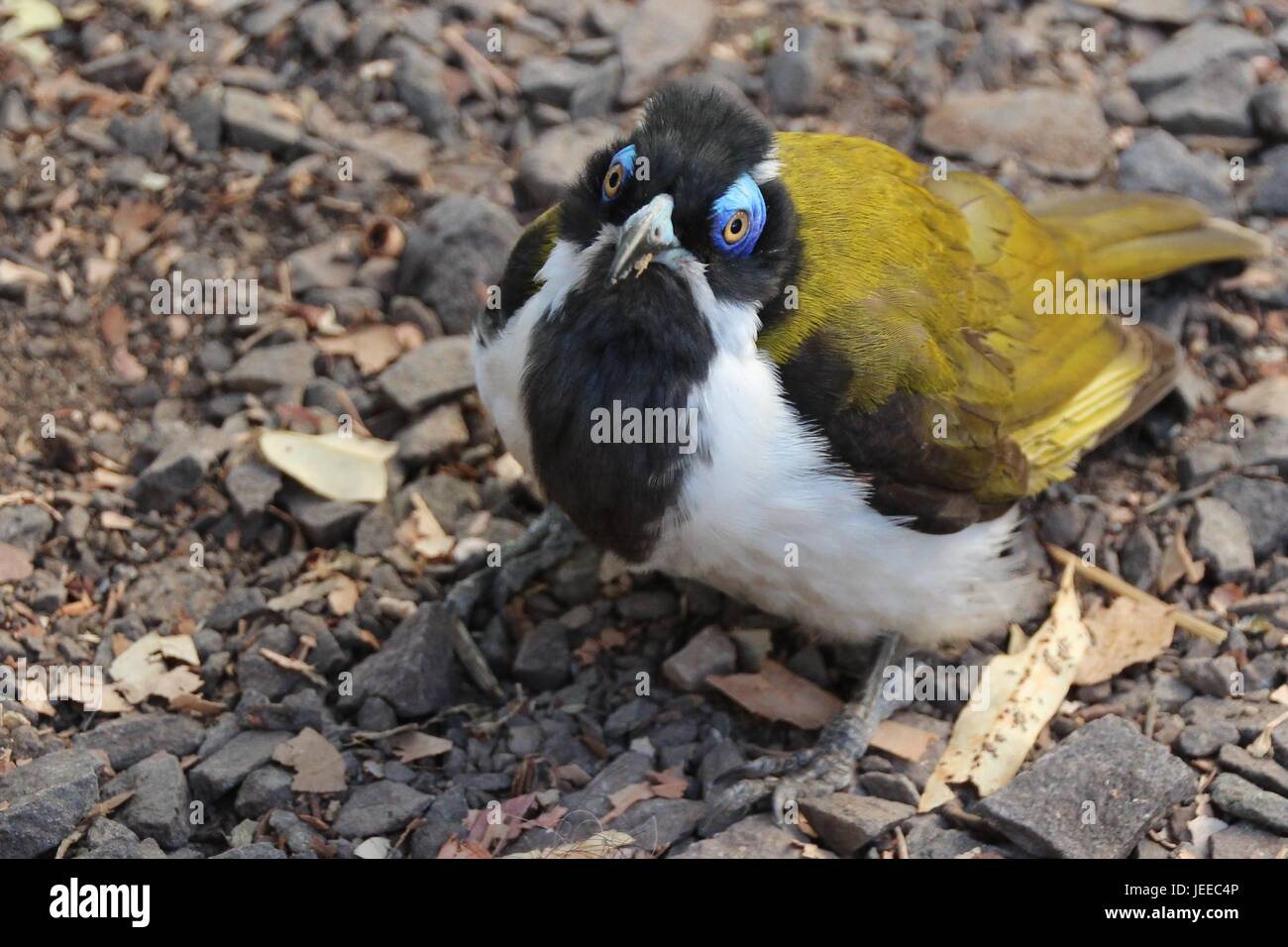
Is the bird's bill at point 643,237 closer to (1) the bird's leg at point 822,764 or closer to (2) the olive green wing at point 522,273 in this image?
(2) the olive green wing at point 522,273

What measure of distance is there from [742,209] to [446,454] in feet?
7.92

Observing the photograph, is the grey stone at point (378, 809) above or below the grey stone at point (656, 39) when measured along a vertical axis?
below

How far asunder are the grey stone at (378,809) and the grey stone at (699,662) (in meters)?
1.19

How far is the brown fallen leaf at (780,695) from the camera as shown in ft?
21.0

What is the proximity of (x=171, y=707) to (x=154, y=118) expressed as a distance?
11.7 ft

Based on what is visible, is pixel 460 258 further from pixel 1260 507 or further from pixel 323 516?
pixel 1260 507

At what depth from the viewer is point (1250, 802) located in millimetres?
5617

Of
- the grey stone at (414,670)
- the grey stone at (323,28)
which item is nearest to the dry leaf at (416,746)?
the grey stone at (414,670)

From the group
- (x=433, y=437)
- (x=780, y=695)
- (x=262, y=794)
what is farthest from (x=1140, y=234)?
(x=262, y=794)

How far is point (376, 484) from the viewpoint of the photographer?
23.0 feet

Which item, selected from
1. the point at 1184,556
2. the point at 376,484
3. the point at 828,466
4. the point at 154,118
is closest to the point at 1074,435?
the point at 1184,556

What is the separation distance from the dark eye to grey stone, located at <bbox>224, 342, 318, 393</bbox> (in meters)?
2.80

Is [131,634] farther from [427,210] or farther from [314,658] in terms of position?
[427,210]

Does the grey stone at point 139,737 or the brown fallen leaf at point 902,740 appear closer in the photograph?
the grey stone at point 139,737
